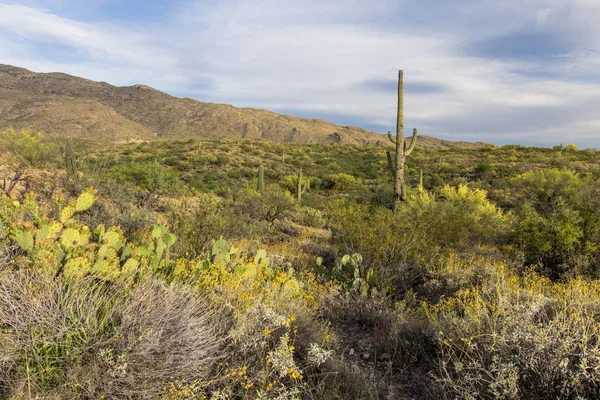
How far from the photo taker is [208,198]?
7.88 m

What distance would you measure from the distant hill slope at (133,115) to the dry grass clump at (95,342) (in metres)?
58.8

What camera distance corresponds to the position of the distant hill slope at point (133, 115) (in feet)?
190

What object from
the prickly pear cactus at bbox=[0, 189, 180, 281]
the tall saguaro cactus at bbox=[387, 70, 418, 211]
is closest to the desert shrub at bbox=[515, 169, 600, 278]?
the tall saguaro cactus at bbox=[387, 70, 418, 211]

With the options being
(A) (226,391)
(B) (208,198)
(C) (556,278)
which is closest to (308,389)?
(A) (226,391)

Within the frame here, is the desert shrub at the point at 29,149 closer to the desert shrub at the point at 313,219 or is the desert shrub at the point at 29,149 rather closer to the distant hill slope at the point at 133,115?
the desert shrub at the point at 313,219

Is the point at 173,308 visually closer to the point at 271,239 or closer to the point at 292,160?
the point at 271,239

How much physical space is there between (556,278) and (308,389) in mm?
6363

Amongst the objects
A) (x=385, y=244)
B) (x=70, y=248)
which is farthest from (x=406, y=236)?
(x=70, y=248)

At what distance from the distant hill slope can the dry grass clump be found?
193ft

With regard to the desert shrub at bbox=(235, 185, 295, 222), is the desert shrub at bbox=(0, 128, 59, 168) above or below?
above

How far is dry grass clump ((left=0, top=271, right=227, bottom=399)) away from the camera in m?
2.54

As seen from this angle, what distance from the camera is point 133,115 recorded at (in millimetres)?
72688

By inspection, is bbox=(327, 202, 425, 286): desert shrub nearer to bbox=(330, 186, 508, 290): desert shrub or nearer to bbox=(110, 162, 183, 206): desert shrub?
bbox=(330, 186, 508, 290): desert shrub

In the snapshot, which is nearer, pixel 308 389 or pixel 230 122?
pixel 308 389
